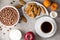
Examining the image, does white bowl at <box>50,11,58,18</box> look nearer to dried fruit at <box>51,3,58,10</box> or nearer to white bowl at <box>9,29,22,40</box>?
dried fruit at <box>51,3,58,10</box>

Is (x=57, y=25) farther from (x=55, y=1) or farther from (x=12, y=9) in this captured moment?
(x=12, y=9)

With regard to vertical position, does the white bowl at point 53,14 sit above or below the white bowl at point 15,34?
above

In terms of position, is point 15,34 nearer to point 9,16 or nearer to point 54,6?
point 9,16

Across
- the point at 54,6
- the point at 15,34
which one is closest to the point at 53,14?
the point at 54,6

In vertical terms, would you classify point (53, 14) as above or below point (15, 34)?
above

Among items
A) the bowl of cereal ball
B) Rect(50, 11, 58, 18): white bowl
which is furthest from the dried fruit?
the bowl of cereal ball

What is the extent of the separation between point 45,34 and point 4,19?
0.23 m

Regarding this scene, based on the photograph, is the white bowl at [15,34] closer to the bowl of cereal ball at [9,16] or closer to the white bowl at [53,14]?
the bowl of cereal ball at [9,16]

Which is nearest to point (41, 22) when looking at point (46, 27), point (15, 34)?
point (46, 27)

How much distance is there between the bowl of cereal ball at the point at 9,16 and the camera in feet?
5.23

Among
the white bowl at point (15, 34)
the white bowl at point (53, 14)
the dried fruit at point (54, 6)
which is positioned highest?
the dried fruit at point (54, 6)

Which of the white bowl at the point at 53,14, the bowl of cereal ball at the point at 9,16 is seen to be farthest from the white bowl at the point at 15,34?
the white bowl at the point at 53,14

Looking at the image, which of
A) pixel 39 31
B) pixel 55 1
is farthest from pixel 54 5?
pixel 39 31

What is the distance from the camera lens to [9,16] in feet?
5.24
